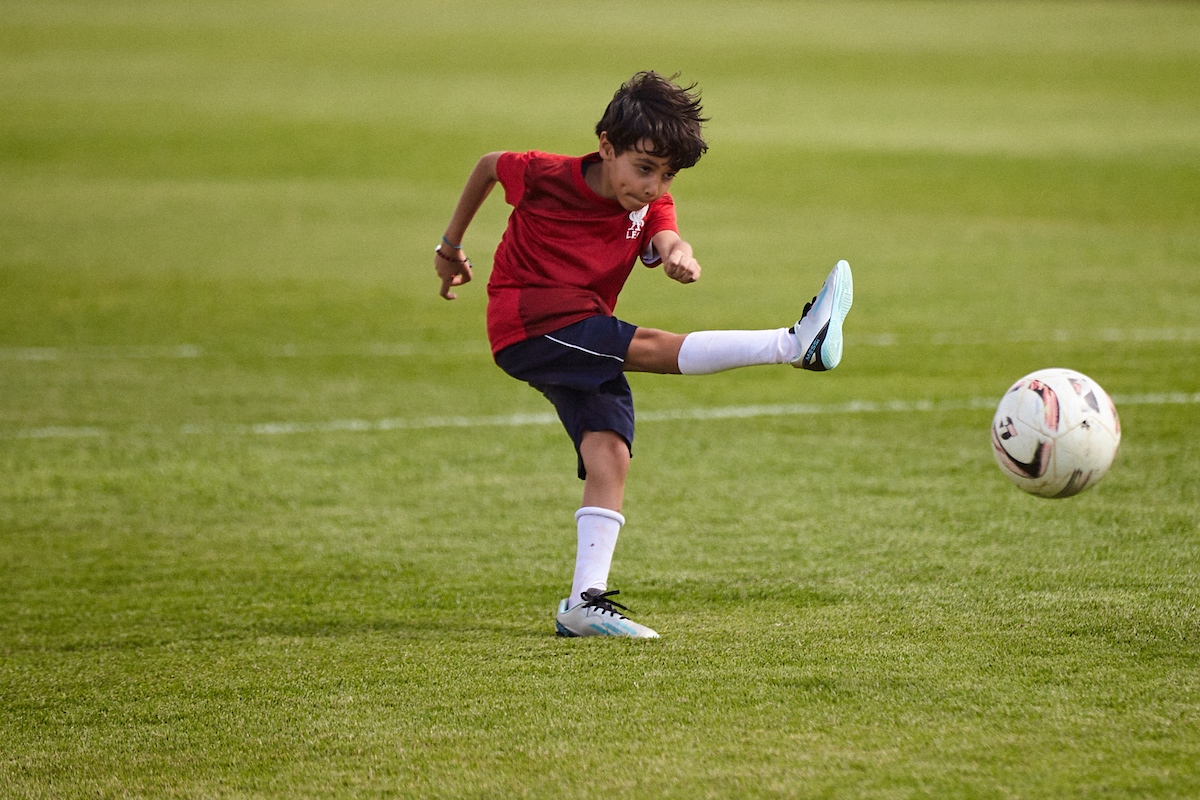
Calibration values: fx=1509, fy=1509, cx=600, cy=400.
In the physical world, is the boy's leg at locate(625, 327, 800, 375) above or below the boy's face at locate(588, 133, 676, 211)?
below

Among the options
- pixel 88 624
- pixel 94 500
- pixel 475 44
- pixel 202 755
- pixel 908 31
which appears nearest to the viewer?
pixel 202 755

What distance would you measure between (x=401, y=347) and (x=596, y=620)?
6.85 m

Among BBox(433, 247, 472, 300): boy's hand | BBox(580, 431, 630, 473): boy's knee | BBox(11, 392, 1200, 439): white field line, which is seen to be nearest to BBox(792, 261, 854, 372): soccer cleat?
BBox(580, 431, 630, 473): boy's knee

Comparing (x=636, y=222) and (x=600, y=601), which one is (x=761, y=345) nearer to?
(x=636, y=222)

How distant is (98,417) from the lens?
8.95m

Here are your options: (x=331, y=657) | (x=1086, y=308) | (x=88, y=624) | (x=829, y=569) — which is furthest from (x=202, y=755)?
(x=1086, y=308)

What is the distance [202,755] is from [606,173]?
6.95ft

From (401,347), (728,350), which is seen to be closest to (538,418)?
(401,347)

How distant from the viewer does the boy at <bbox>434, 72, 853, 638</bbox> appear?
464cm

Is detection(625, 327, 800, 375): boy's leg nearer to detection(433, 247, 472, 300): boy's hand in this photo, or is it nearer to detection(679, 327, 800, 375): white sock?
detection(679, 327, 800, 375): white sock

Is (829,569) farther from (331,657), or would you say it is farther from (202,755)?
(202,755)

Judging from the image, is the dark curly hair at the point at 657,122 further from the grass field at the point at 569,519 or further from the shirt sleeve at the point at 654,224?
the grass field at the point at 569,519

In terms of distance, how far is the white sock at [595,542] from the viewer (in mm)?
4941

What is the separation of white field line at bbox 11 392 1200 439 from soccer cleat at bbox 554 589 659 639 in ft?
12.6
